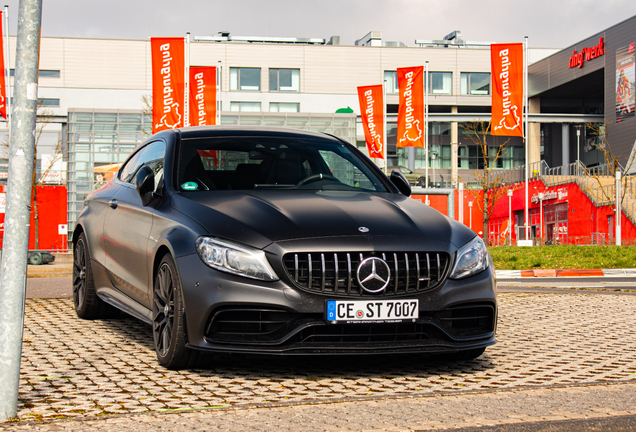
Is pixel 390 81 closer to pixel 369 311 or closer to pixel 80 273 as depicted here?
pixel 80 273

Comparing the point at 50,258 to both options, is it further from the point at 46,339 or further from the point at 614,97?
the point at 614,97

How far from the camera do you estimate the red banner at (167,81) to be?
2920cm

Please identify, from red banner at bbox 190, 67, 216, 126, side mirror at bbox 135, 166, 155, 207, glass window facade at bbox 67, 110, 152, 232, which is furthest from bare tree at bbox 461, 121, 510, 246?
side mirror at bbox 135, 166, 155, 207

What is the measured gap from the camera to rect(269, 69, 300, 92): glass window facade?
62.2m

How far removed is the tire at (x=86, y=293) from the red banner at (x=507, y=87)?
2614 cm

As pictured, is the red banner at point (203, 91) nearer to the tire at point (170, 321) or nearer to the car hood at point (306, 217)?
the car hood at point (306, 217)

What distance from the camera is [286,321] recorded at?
4.21 meters

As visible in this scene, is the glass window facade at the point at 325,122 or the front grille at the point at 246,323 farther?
the glass window facade at the point at 325,122

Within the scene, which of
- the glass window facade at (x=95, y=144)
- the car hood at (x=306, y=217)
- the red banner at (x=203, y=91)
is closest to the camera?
the car hood at (x=306, y=217)

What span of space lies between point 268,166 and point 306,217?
1.21 meters

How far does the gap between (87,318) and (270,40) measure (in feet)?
205

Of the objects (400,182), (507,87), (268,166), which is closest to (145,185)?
(268,166)

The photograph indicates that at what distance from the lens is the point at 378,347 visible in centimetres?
432

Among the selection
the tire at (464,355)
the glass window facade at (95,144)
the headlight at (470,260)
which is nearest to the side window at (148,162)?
the headlight at (470,260)
